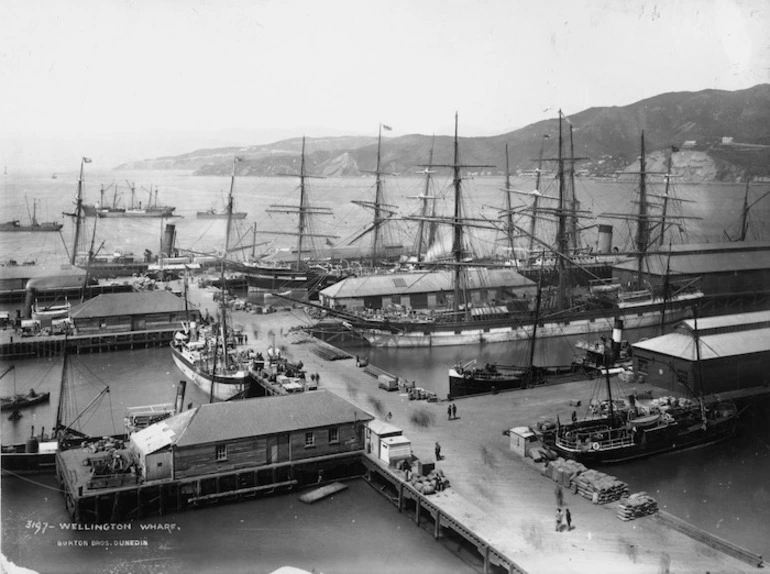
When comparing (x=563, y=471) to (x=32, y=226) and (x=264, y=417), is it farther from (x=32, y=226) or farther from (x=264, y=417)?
(x=32, y=226)

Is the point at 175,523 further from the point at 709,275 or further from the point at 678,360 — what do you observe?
the point at 709,275

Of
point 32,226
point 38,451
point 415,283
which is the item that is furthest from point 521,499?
point 32,226

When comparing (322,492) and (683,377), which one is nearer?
(322,492)

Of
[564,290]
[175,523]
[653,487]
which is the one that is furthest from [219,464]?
[564,290]

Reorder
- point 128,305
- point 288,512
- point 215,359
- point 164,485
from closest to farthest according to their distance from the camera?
1. point 164,485
2. point 288,512
3. point 215,359
4. point 128,305

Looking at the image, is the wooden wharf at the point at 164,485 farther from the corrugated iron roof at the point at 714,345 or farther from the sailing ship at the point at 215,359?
the corrugated iron roof at the point at 714,345

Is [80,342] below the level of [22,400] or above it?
above
